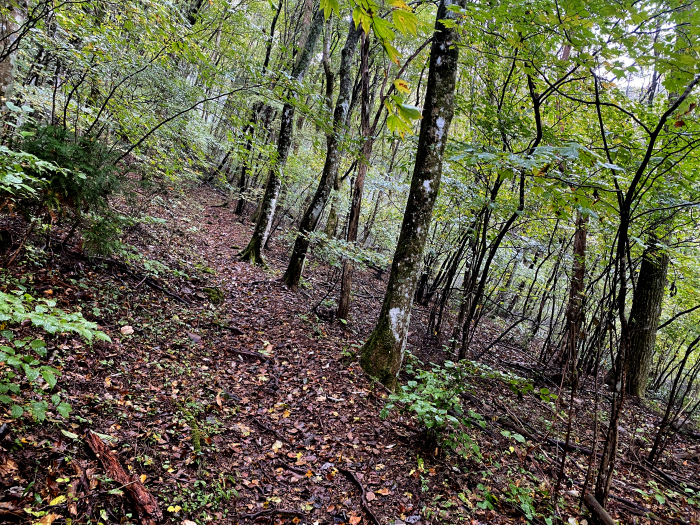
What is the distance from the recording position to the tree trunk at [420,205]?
4496mm

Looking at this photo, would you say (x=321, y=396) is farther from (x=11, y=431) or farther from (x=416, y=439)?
(x=11, y=431)

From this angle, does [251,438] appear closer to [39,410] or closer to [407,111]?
[39,410]

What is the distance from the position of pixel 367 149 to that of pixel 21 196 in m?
5.59

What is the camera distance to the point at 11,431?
94.7 inches

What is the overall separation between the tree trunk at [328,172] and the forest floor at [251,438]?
2.01 m

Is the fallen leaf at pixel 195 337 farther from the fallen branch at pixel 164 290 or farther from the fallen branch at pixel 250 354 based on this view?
the fallen branch at pixel 164 290

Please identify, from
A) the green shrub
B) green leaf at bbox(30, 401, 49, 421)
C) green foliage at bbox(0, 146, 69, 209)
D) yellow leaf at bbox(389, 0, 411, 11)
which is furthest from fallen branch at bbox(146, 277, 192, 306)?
yellow leaf at bbox(389, 0, 411, 11)

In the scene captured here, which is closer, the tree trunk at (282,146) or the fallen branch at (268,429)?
the fallen branch at (268,429)

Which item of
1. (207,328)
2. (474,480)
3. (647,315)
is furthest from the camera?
(647,315)

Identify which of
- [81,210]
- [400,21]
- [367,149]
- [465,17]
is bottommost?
[81,210]

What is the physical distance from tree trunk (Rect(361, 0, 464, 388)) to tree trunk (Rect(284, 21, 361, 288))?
2818 mm

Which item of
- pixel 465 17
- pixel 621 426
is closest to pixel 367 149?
pixel 465 17

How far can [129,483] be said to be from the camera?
2.48 m

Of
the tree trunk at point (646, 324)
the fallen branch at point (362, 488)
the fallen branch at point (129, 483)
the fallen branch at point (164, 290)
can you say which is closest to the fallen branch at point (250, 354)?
the fallen branch at point (164, 290)
